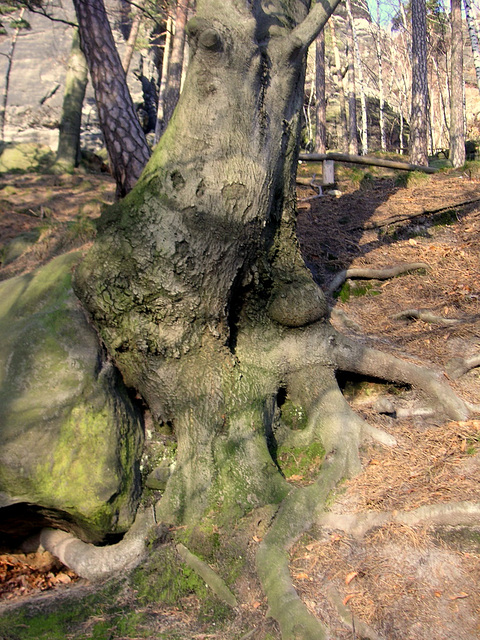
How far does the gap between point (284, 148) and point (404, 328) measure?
2492 millimetres

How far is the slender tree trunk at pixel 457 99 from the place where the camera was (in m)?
13.8

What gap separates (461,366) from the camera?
4.73 m

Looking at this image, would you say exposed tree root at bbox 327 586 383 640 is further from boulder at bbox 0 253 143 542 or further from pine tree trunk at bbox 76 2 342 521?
boulder at bbox 0 253 143 542

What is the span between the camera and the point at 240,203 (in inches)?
147

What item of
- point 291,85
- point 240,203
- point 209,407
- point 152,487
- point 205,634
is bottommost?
point 205,634

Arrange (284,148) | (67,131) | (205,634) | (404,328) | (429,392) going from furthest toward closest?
(67,131), (404,328), (429,392), (284,148), (205,634)

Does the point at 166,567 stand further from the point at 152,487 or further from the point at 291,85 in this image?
the point at 291,85

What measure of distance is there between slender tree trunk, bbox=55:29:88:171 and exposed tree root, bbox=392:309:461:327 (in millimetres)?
9132

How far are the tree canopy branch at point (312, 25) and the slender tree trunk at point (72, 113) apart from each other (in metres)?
9.02

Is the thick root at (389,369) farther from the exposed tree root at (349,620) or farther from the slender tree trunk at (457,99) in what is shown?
the slender tree trunk at (457,99)

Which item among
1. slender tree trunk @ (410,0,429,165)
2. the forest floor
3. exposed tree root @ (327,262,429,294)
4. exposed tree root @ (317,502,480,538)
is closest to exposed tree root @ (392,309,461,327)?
the forest floor

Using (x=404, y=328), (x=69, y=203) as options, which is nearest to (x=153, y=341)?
(x=404, y=328)

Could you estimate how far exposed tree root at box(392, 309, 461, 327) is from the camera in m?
5.25

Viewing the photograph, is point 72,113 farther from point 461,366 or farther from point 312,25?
point 461,366
